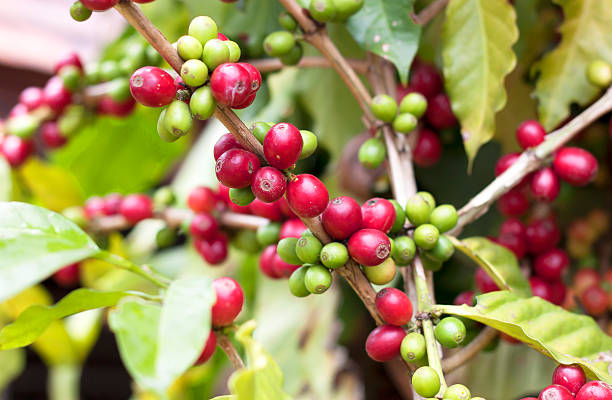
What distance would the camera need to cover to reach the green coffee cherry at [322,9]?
417mm

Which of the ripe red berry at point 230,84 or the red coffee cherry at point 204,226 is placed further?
the red coffee cherry at point 204,226

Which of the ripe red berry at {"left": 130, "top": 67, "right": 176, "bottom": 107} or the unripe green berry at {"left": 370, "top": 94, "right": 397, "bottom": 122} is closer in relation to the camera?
the ripe red berry at {"left": 130, "top": 67, "right": 176, "bottom": 107}

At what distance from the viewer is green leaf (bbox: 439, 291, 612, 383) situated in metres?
0.36

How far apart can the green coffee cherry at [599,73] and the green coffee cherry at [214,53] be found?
32cm

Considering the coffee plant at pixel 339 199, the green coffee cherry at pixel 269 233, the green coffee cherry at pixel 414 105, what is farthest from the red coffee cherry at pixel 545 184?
the green coffee cherry at pixel 269 233

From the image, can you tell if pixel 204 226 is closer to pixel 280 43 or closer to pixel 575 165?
pixel 280 43

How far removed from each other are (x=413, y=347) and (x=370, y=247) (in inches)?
2.8

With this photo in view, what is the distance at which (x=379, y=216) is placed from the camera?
1.20ft

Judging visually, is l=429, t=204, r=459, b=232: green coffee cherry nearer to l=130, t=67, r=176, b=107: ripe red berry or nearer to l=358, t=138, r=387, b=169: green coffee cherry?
l=358, t=138, r=387, b=169: green coffee cherry

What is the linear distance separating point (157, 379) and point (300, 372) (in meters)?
0.42

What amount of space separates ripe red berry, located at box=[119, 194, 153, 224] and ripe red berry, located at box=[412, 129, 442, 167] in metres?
0.29

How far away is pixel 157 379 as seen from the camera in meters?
0.25

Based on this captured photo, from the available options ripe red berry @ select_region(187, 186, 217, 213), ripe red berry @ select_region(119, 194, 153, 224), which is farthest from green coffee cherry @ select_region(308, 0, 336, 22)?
ripe red berry @ select_region(119, 194, 153, 224)

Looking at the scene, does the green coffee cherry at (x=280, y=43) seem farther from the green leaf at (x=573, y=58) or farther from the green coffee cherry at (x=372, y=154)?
the green leaf at (x=573, y=58)
